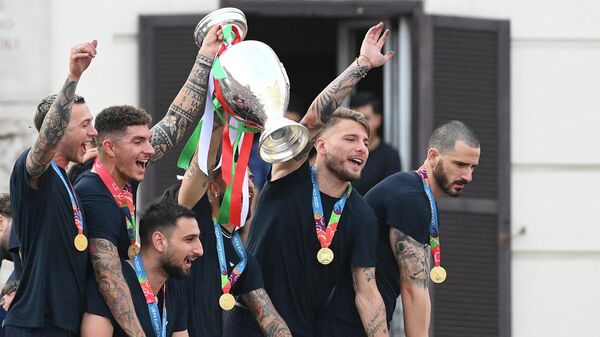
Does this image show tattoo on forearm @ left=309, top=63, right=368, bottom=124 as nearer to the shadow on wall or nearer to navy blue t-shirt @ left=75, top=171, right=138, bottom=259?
navy blue t-shirt @ left=75, top=171, right=138, bottom=259

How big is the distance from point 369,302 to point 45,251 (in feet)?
6.62

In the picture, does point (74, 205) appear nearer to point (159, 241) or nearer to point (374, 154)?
point (159, 241)

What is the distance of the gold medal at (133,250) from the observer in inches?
442

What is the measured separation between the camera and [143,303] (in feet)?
36.8

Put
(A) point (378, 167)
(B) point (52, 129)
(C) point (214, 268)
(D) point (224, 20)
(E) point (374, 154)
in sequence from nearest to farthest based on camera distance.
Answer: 1. (B) point (52, 129)
2. (D) point (224, 20)
3. (C) point (214, 268)
4. (A) point (378, 167)
5. (E) point (374, 154)

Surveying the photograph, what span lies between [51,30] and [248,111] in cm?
465

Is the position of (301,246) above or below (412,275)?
above

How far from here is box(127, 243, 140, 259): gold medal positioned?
36.8 ft

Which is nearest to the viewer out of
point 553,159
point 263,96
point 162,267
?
point 263,96

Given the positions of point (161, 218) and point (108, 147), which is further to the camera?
point (161, 218)

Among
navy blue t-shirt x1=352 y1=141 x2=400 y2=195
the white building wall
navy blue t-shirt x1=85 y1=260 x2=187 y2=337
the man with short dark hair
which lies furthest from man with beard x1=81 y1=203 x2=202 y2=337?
the white building wall

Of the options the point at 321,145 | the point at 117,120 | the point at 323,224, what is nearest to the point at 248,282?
the point at 323,224

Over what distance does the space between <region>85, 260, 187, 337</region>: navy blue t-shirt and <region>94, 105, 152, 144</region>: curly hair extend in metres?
0.64

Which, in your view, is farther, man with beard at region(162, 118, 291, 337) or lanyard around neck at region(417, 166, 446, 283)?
lanyard around neck at region(417, 166, 446, 283)
